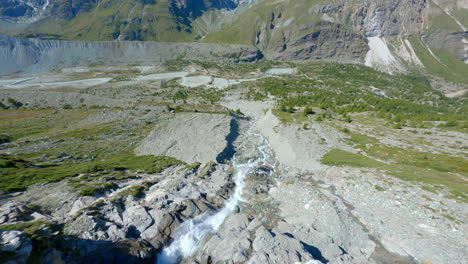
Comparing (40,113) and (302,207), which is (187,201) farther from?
(40,113)

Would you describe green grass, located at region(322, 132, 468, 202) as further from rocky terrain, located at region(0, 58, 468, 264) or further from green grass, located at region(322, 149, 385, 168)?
rocky terrain, located at region(0, 58, 468, 264)

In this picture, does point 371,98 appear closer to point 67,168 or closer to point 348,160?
point 348,160

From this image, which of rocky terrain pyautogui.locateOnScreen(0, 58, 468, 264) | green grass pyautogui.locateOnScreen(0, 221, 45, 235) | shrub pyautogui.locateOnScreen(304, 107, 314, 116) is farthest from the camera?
shrub pyautogui.locateOnScreen(304, 107, 314, 116)

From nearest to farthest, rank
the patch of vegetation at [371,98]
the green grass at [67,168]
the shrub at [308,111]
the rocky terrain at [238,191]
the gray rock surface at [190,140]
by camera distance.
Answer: the rocky terrain at [238,191] → the green grass at [67,168] → the gray rock surface at [190,140] → the patch of vegetation at [371,98] → the shrub at [308,111]

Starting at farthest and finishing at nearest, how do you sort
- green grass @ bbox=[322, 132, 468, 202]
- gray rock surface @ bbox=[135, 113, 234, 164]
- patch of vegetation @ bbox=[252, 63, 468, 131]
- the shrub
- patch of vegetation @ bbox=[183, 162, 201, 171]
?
the shrub, patch of vegetation @ bbox=[252, 63, 468, 131], gray rock surface @ bbox=[135, 113, 234, 164], patch of vegetation @ bbox=[183, 162, 201, 171], green grass @ bbox=[322, 132, 468, 202]

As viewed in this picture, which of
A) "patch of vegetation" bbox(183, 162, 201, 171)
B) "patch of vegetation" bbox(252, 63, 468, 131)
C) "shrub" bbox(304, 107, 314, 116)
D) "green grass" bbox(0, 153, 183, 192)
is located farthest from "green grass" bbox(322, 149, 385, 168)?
"shrub" bbox(304, 107, 314, 116)

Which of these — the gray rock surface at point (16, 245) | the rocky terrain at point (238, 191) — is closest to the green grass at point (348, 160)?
the rocky terrain at point (238, 191)

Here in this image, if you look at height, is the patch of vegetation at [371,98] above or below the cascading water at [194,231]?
below

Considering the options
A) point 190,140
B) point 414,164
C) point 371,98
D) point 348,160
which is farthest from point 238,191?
point 371,98

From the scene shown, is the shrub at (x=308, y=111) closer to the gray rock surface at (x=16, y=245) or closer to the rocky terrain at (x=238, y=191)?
the rocky terrain at (x=238, y=191)
